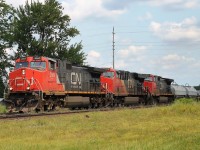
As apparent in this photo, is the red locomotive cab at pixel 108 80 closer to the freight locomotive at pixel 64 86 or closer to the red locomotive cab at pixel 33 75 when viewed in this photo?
the freight locomotive at pixel 64 86

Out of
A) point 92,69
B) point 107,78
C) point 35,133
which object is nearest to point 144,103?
point 107,78

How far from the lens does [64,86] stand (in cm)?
2609

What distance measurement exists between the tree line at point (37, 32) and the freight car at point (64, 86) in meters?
15.1

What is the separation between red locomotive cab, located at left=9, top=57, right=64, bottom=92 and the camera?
23359mm

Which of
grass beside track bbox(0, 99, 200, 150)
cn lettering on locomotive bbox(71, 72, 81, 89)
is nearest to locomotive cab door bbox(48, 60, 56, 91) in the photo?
cn lettering on locomotive bbox(71, 72, 81, 89)

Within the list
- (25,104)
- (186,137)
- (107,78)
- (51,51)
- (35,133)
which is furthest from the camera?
(51,51)

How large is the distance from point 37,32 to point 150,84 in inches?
716

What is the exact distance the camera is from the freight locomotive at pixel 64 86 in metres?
23.2

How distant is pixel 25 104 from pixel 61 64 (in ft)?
15.3

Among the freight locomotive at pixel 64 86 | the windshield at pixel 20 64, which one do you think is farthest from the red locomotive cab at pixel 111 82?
the windshield at pixel 20 64

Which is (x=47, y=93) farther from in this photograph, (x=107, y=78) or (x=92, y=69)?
(x=107, y=78)

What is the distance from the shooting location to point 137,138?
11.2 m

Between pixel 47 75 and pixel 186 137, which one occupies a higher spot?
pixel 47 75

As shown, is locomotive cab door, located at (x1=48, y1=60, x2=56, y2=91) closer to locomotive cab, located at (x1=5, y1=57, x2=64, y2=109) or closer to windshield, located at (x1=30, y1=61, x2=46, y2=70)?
locomotive cab, located at (x1=5, y1=57, x2=64, y2=109)
